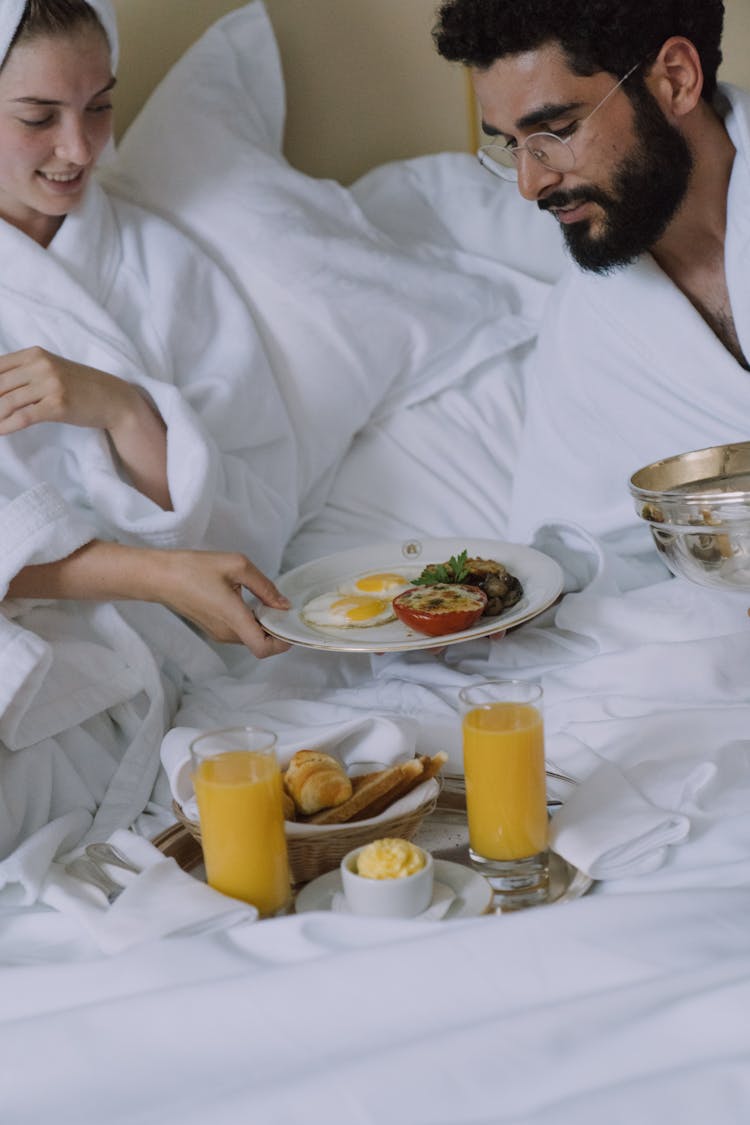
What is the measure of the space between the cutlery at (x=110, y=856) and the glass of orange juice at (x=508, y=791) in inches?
14.1

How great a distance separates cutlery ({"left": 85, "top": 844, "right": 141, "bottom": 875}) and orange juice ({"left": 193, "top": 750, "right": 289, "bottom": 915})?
0.15 metres

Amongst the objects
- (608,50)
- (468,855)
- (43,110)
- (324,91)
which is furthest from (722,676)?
(324,91)

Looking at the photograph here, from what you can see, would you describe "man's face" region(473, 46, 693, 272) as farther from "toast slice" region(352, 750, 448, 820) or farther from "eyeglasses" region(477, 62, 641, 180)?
"toast slice" region(352, 750, 448, 820)

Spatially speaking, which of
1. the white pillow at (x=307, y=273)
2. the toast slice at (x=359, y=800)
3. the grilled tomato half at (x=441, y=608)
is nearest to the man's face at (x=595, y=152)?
the white pillow at (x=307, y=273)

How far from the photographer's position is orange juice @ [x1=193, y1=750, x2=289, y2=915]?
3.75 ft

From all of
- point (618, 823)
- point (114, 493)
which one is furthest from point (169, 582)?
point (618, 823)

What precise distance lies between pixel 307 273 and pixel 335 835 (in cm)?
110

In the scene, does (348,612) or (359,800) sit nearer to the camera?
(359,800)

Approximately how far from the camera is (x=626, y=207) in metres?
1.78

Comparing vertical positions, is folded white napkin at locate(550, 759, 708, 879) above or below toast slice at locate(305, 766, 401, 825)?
below

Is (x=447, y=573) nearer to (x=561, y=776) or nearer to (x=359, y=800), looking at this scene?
(x=561, y=776)

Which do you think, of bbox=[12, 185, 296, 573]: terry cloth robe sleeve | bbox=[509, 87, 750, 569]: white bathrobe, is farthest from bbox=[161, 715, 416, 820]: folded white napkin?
bbox=[509, 87, 750, 569]: white bathrobe

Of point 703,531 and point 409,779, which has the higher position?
point 703,531

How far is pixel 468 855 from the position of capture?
1.29 metres
